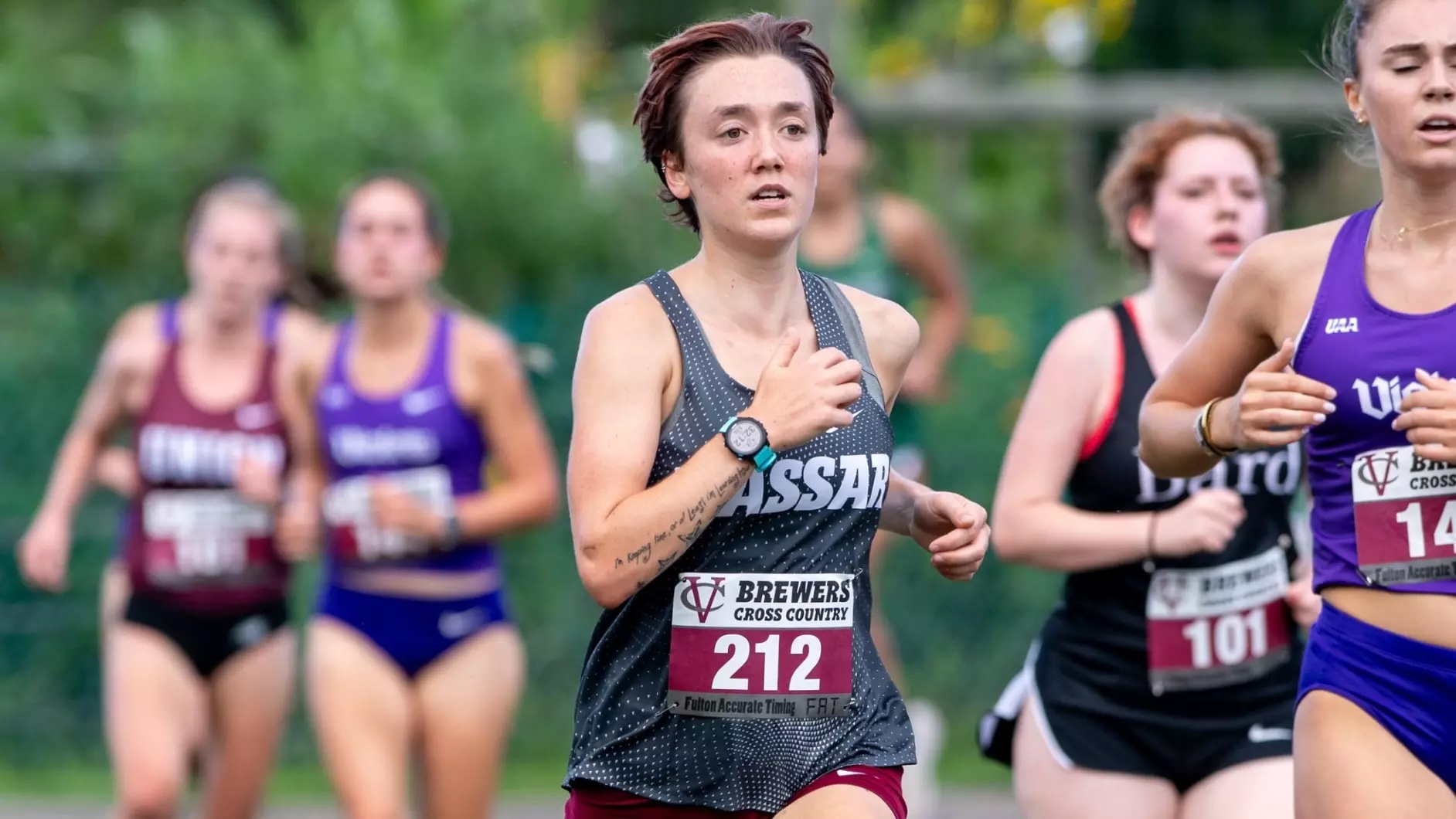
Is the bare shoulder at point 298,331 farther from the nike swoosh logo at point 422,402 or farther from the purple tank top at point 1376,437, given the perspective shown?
the purple tank top at point 1376,437

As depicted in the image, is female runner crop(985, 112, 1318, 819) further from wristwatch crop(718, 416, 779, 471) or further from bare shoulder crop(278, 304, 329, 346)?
bare shoulder crop(278, 304, 329, 346)

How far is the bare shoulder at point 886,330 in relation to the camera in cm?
434

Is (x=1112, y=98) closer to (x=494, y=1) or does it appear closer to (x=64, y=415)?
(x=494, y=1)

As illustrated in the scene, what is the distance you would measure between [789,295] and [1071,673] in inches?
57.9

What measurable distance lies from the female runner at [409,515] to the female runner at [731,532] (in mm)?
2549

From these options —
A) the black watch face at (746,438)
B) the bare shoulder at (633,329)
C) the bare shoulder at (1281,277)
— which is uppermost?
the bare shoulder at (1281,277)

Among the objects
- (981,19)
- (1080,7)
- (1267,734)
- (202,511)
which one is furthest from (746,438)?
(981,19)

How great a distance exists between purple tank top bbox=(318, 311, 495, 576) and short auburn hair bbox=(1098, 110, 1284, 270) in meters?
2.37

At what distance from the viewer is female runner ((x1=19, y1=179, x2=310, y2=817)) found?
7.17 metres

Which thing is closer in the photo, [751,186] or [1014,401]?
[751,186]

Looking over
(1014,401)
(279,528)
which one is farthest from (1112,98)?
(279,528)

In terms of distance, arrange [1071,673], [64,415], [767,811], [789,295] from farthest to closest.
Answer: [64,415], [1071,673], [789,295], [767,811]

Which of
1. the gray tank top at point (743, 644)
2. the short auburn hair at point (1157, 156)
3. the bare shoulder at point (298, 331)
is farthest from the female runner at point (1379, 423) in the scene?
the bare shoulder at point (298, 331)

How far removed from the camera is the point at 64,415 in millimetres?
10398
